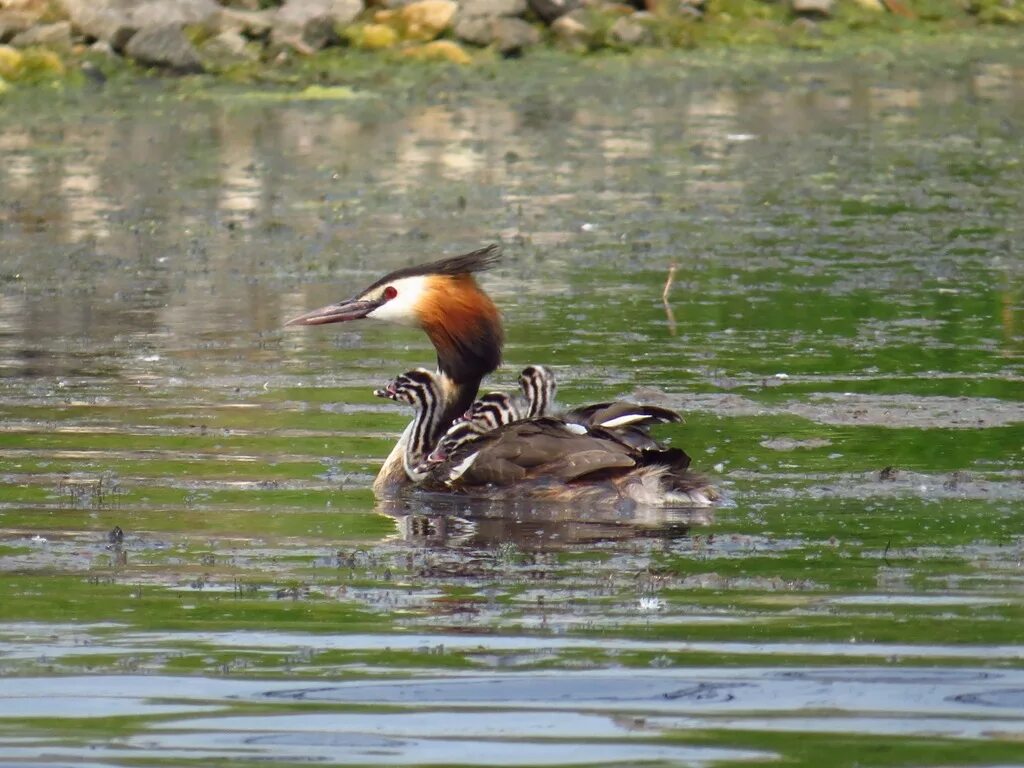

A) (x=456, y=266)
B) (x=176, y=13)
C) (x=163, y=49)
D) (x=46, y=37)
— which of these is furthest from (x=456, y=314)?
(x=176, y=13)

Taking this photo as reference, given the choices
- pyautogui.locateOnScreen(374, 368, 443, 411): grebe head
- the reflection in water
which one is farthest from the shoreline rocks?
the reflection in water

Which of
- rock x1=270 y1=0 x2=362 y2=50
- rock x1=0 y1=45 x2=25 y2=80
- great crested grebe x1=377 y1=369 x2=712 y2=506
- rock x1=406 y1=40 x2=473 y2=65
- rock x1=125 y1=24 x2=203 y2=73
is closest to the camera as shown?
great crested grebe x1=377 y1=369 x2=712 y2=506

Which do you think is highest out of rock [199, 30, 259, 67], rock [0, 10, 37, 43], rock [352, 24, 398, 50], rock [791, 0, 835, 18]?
rock [0, 10, 37, 43]

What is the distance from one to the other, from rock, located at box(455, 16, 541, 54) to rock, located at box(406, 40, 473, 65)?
61cm

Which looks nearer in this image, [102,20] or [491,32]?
[102,20]

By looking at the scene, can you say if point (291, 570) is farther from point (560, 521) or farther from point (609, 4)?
point (609, 4)

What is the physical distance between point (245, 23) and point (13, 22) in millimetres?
3277

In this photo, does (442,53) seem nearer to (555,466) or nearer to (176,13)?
(176,13)

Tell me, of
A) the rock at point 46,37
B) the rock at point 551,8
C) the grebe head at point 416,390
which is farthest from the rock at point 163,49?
the grebe head at point 416,390

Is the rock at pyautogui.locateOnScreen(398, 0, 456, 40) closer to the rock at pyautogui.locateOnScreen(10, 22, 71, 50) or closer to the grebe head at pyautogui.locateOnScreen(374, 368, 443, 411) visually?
the rock at pyautogui.locateOnScreen(10, 22, 71, 50)

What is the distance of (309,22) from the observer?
32.4 meters

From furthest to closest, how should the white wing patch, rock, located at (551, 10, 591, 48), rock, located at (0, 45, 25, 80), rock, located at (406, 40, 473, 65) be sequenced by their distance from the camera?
rock, located at (551, 10, 591, 48) → rock, located at (406, 40, 473, 65) → rock, located at (0, 45, 25, 80) → the white wing patch

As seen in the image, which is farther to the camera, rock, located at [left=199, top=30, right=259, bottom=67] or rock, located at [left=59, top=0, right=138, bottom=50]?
rock, located at [left=199, top=30, right=259, bottom=67]

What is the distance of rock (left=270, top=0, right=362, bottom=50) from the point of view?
106 feet
